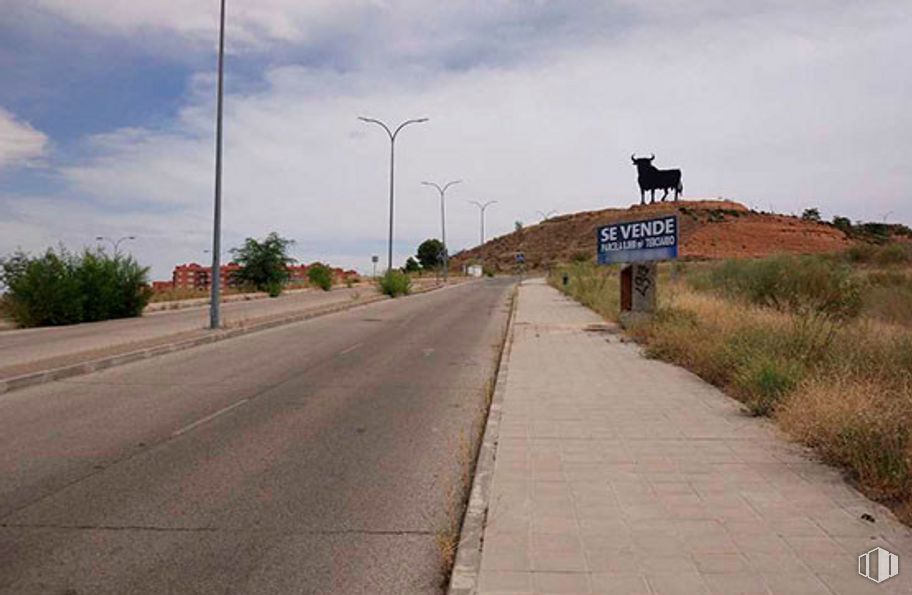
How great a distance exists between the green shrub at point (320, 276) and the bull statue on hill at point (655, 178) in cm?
2497

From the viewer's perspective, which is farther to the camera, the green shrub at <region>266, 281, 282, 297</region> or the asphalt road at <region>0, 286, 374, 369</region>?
the green shrub at <region>266, 281, 282, 297</region>

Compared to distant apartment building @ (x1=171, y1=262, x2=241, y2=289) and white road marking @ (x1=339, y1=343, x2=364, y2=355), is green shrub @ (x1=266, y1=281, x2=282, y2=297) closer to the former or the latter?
distant apartment building @ (x1=171, y1=262, x2=241, y2=289)

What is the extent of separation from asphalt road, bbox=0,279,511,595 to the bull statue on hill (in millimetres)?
50964

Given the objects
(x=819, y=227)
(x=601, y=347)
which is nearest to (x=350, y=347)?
(x=601, y=347)

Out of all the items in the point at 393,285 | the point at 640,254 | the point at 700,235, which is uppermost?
the point at 700,235

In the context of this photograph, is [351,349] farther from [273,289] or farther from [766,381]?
[273,289]

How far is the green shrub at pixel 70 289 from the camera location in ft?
93.9

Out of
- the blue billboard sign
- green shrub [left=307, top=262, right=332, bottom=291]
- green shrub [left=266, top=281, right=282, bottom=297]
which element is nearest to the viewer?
the blue billboard sign

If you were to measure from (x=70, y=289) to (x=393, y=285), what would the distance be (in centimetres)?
2063

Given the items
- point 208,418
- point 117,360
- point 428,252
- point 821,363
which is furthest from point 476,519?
point 428,252

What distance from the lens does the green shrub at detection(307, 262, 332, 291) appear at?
64.3 meters

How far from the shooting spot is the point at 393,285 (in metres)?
47.4

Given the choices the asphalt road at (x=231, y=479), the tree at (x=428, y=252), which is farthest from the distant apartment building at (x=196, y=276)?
the tree at (x=428, y=252)

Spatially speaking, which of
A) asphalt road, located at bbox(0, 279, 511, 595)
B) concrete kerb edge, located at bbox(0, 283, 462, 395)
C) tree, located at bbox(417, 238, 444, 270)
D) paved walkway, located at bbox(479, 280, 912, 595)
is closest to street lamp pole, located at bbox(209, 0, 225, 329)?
concrete kerb edge, located at bbox(0, 283, 462, 395)
